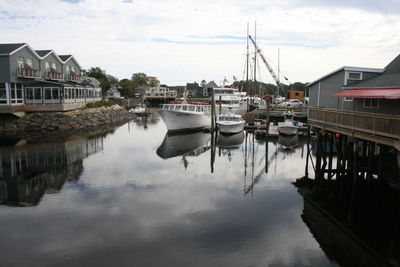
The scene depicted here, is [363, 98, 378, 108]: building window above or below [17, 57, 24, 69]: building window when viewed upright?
below

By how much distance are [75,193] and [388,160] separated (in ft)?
55.2

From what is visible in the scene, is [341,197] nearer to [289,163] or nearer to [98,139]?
[289,163]

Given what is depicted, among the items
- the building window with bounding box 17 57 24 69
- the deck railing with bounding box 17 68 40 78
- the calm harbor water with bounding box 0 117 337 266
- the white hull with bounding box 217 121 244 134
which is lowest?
the calm harbor water with bounding box 0 117 337 266

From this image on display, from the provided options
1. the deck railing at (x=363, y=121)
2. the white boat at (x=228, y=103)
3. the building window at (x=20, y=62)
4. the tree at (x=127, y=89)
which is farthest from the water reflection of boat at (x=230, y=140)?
the tree at (x=127, y=89)

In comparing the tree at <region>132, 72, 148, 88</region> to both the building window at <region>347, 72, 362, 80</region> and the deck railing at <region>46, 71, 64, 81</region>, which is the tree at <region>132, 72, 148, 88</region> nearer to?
the deck railing at <region>46, 71, 64, 81</region>

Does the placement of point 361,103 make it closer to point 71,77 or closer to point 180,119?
point 180,119

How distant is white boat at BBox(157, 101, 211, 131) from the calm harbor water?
526 inches

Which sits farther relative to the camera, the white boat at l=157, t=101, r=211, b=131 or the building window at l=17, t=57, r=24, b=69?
the building window at l=17, t=57, r=24, b=69

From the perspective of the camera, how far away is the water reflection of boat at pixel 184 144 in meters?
29.5

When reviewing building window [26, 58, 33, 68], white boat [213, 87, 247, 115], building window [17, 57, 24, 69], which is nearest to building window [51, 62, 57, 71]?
building window [26, 58, 33, 68]

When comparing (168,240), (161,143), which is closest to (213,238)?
(168,240)

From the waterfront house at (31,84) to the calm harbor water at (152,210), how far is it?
50.5ft

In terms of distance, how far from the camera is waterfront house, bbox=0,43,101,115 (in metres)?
39.9

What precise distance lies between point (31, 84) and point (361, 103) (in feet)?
128
